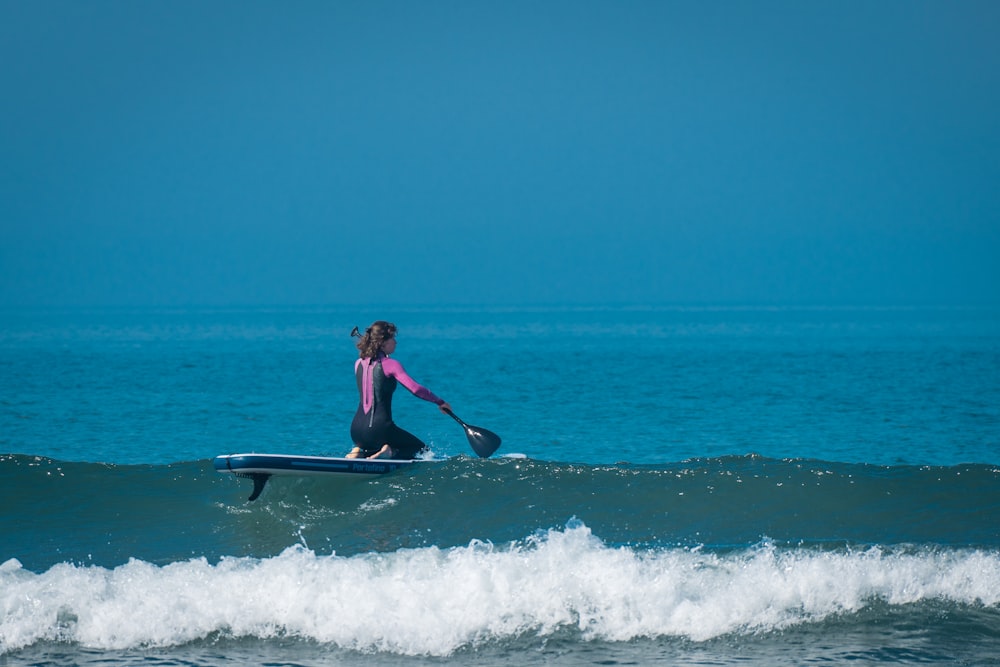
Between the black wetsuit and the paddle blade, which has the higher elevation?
the black wetsuit

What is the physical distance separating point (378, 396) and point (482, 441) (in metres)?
1.64

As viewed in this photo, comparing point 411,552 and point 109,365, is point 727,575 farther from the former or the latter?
point 109,365

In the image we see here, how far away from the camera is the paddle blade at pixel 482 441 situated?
13.0 metres

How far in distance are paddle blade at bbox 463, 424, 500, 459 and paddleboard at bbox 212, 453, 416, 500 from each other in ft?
4.30

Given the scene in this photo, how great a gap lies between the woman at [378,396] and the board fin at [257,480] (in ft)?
3.65

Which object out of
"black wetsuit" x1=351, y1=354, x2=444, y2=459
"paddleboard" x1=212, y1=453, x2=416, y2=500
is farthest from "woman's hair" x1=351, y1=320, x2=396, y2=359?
"paddleboard" x1=212, y1=453, x2=416, y2=500

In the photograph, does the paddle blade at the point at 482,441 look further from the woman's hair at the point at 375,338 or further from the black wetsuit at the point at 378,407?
the woman's hair at the point at 375,338

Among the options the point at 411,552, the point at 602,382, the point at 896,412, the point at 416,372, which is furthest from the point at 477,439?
the point at 416,372

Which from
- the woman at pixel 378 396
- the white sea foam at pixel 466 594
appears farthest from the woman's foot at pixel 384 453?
the white sea foam at pixel 466 594

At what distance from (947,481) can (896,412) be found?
13.3 metres

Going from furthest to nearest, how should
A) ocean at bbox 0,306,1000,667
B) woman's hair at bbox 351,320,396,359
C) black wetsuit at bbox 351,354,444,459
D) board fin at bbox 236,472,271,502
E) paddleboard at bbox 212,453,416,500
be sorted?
black wetsuit at bbox 351,354,444,459
woman's hair at bbox 351,320,396,359
board fin at bbox 236,472,271,502
paddleboard at bbox 212,453,416,500
ocean at bbox 0,306,1000,667

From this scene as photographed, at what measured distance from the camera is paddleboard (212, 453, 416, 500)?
→ 1091 cm

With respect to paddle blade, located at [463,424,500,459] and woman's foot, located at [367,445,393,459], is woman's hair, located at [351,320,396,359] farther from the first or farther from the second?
paddle blade, located at [463,424,500,459]

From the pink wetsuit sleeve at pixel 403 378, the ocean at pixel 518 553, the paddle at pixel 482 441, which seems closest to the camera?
the ocean at pixel 518 553
